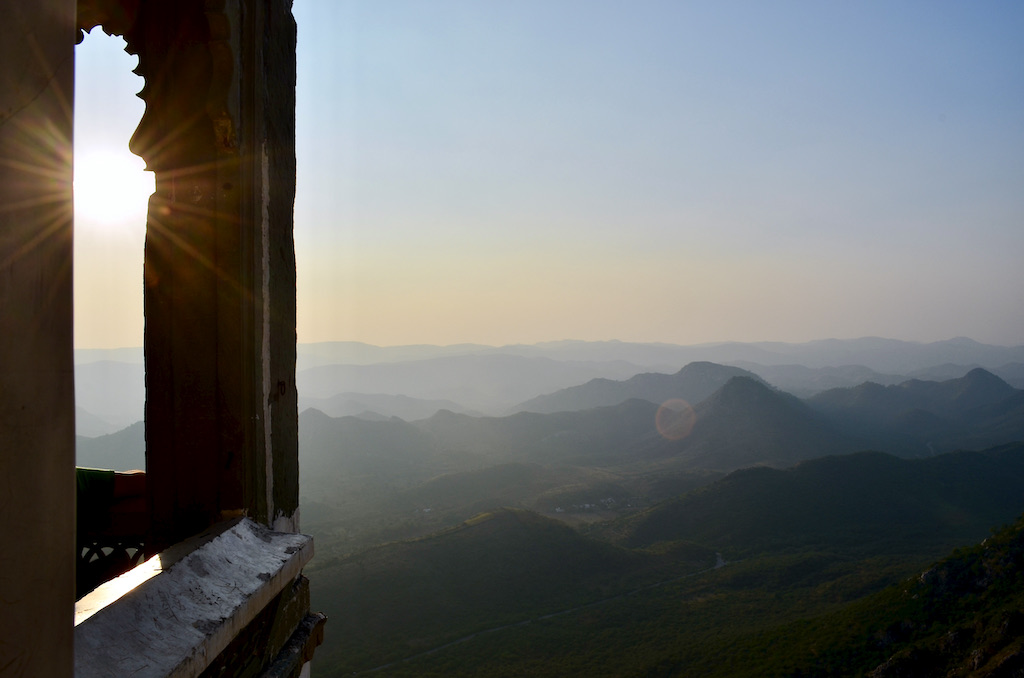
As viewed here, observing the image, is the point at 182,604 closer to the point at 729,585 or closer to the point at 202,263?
the point at 202,263

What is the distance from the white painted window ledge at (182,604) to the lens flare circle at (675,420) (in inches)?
3010

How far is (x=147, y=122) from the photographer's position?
98.0 inches

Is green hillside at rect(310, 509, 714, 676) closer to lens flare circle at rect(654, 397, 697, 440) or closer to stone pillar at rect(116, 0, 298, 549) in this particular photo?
stone pillar at rect(116, 0, 298, 549)

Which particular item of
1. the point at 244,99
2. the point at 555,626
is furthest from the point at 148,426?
the point at 555,626

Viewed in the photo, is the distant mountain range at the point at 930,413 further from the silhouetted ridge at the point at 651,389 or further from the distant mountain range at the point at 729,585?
the distant mountain range at the point at 729,585

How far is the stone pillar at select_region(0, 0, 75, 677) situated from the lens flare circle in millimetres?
77530

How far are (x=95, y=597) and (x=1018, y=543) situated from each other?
24.3 metres

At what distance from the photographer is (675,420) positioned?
81.5m

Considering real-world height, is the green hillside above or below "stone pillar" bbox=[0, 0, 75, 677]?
below

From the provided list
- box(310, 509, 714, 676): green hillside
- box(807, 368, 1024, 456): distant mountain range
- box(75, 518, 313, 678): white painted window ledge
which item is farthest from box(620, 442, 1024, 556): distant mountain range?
box(75, 518, 313, 678): white painted window ledge

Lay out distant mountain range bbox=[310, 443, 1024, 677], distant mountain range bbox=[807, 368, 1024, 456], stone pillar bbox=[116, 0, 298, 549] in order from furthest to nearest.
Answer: distant mountain range bbox=[807, 368, 1024, 456], distant mountain range bbox=[310, 443, 1024, 677], stone pillar bbox=[116, 0, 298, 549]

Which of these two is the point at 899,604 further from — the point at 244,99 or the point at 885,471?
the point at 885,471

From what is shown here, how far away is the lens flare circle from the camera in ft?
252

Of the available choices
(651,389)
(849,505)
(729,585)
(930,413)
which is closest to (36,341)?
(729,585)
